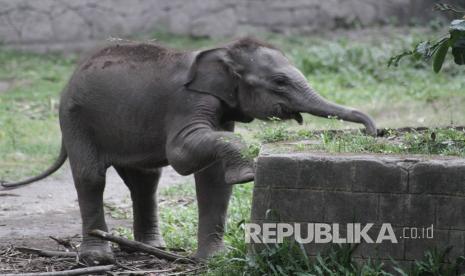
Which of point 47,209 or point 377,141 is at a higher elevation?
point 377,141

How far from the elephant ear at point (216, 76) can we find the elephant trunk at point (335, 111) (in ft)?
1.75

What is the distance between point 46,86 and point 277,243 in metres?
9.57

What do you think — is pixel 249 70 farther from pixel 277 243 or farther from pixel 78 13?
pixel 78 13

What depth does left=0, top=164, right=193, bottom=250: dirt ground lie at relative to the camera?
8.22 meters

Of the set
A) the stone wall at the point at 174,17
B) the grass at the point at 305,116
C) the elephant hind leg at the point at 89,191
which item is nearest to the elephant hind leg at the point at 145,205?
the grass at the point at 305,116

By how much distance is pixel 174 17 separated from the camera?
17.1m

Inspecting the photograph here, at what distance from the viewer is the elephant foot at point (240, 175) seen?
6293mm

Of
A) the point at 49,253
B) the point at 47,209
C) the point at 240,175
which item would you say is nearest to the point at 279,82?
the point at 240,175

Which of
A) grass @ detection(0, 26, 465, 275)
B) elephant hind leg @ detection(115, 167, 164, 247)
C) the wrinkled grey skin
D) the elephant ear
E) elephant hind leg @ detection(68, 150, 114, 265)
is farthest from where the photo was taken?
elephant hind leg @ detection(115, 167, 164, 247)

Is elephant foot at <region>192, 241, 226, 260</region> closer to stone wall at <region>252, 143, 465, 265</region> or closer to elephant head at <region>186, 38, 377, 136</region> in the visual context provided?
elephant head at <region>186, 38, 377, 136</region>

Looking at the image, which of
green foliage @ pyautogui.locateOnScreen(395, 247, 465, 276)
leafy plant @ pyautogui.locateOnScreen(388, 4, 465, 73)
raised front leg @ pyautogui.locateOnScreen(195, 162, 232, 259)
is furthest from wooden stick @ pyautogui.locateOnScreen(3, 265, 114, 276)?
leafy plant @ pyautogui.locateOnScreen(388, 4, 465, 73)

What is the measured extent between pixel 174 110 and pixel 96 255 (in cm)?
113

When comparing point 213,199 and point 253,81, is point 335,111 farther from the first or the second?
point 213,199

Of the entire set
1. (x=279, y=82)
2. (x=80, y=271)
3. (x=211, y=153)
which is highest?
(x=279, y=82)
